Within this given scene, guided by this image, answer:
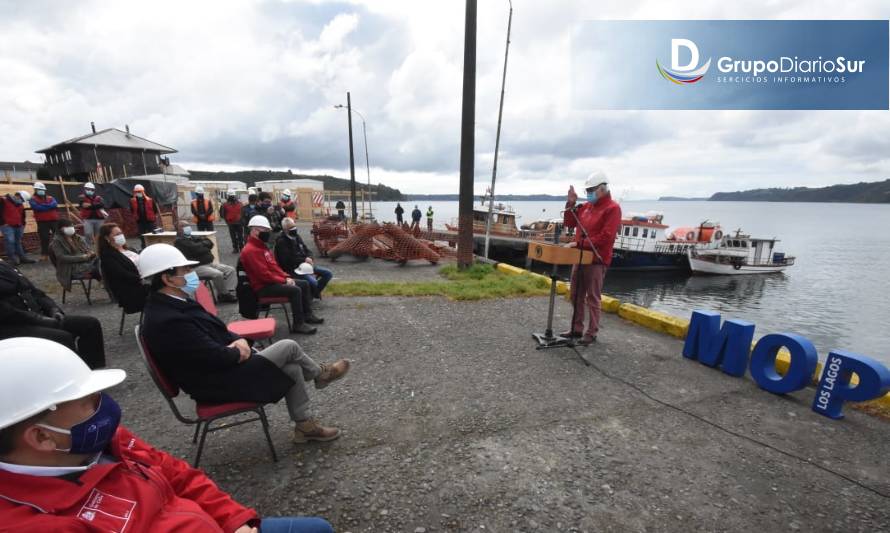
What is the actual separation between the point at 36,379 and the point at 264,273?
4.13 m

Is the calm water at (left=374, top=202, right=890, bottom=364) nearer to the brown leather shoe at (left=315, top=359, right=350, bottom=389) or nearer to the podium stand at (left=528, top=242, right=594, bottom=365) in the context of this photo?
the podium stand at (left=528, top=242, right=594, bottom=365)

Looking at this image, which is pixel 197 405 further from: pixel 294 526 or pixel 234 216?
pixel 234 216

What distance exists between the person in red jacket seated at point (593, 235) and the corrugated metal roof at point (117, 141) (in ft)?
160

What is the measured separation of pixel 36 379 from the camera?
120 centimetres

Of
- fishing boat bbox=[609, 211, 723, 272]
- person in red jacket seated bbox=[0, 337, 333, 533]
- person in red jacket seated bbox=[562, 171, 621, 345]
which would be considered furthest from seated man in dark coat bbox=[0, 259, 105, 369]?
fishing boat bbox=[609, 211, 723, 272]

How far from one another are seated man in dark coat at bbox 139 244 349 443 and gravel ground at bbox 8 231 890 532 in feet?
2.28

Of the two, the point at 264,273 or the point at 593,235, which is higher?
the point at 593,235

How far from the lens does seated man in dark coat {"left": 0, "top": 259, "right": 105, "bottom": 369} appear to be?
3410 millimetres

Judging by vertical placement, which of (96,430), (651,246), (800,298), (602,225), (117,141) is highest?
(117,141)

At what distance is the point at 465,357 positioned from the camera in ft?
15.9

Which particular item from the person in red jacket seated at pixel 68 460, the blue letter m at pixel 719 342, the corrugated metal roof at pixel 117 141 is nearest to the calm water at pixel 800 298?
the blue letter m at pixel 719 342

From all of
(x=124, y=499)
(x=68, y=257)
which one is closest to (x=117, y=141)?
(x=68, y=257)

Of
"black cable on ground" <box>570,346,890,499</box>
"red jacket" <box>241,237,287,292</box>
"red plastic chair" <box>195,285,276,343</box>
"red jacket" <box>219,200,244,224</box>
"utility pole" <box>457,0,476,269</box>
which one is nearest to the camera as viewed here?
"black cable on ground" <box>570,346,890,499</box>

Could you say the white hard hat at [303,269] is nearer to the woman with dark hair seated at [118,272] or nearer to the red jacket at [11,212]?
the woman with dark hair seated at [118,272]
